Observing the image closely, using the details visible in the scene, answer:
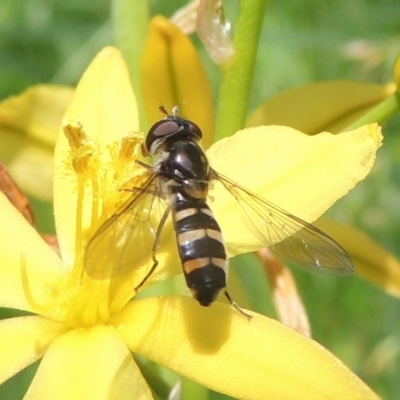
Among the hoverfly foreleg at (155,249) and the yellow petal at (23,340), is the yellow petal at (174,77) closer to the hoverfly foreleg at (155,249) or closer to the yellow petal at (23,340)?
the hoverfly foreleg at (155,249)

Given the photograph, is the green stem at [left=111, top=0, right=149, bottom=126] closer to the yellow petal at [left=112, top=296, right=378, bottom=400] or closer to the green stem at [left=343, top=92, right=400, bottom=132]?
the green stem at [left=343, top=92, right=400, bottom=132]

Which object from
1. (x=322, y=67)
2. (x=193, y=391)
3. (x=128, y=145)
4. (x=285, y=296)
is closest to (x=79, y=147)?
(x=128, y=145)

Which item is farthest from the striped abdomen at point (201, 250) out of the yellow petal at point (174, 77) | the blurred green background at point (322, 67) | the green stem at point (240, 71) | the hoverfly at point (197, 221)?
the blurred green background at point (322, 67)

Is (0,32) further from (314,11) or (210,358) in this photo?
(210,358)

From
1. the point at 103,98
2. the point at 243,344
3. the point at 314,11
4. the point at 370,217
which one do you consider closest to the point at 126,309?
the point at 243,344

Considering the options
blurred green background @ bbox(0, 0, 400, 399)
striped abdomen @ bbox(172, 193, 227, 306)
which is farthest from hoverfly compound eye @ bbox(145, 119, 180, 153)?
blurred green background @ bbox(0, 0, 400, 399)

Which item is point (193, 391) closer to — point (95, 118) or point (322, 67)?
point (95, 118)
